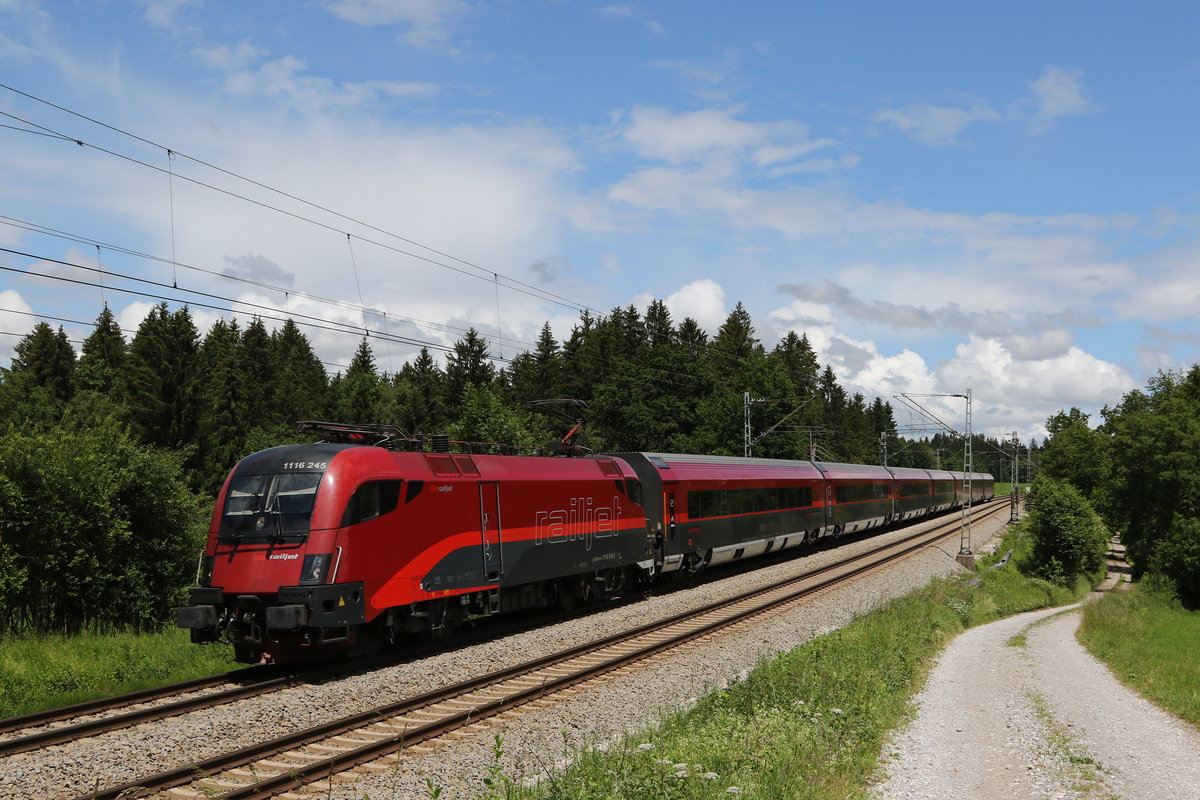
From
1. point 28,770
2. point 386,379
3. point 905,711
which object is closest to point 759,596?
point 905,711

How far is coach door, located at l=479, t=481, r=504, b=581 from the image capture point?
56.7ft

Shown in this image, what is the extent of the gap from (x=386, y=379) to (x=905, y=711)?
355ft

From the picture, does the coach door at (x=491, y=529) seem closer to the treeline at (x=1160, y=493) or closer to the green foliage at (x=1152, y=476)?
the treeline at (x=1160, y=493)

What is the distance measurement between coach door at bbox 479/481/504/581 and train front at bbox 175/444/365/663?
11.0 ft

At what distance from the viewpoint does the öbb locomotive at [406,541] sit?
13.9 m

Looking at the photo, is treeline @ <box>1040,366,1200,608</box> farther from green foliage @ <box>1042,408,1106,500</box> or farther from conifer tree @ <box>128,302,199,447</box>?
conifer tree @ <box>128,302,199,447</box>

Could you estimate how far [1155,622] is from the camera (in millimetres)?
40031

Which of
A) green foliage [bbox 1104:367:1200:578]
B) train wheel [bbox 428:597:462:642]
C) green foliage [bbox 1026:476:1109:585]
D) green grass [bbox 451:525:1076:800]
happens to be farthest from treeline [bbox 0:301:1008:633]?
green foliage [bbox 1104:367:1200:578]

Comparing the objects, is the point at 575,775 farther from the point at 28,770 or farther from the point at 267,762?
the point at 28,770

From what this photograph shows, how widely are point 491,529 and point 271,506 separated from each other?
448cm

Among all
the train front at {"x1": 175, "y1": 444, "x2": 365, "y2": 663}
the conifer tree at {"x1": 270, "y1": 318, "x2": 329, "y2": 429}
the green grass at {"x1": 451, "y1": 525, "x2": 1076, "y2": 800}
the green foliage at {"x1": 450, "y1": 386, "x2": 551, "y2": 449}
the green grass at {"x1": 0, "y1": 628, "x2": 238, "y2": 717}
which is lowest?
the green grass at {"x1": 451, "y1": 525, "x2": 1076, "y2": 800}

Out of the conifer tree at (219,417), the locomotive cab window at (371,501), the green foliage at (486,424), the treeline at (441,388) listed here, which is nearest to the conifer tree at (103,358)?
the treeline at (441,388)

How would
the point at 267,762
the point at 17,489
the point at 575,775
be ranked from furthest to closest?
the point at 17,489 → the point at 267,762 → the point at 575,775

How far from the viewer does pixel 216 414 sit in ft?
197
